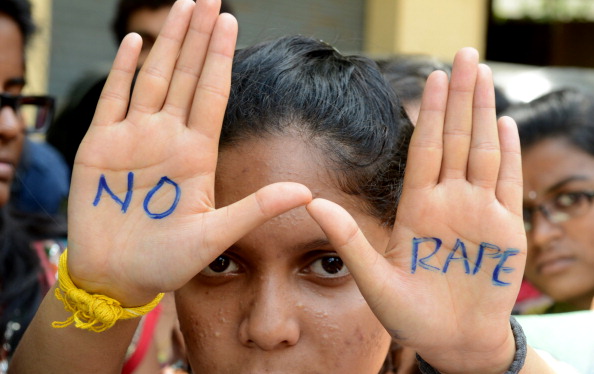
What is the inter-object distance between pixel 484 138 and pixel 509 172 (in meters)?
0.08

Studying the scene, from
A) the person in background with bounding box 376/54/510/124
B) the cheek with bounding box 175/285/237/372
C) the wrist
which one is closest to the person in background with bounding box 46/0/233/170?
the person in background with bounding box 376/54/510/124

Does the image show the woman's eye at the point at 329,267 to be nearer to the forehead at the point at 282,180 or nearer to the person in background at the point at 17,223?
the forehead at the point at 282,180

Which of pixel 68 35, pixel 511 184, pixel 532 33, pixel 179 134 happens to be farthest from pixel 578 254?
pixel 532 33

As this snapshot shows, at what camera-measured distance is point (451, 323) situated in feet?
4.82

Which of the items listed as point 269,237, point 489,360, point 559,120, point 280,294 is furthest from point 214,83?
point 559,120

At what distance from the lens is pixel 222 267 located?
5.54 ft

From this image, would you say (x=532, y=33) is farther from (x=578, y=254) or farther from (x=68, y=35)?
(x=578, y=254)

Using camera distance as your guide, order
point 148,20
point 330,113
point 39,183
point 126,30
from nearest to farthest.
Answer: point 330,113, point 39,183, point 148,20, point 126,30

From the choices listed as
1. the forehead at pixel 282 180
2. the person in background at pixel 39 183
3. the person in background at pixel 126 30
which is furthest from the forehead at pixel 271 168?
the person in background at pixel 126 30

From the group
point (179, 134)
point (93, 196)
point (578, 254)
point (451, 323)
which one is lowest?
point (578, 254)

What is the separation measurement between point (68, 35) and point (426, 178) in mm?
4481

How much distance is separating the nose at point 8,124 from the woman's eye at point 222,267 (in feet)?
4.75

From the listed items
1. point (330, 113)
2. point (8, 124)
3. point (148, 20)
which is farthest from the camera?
point (148, 20)

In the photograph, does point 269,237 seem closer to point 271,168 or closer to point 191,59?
point 271,168
